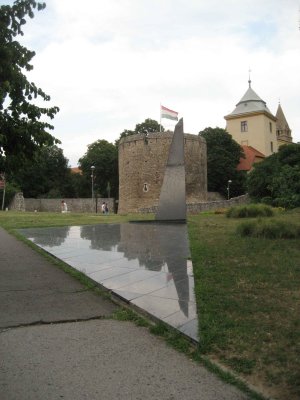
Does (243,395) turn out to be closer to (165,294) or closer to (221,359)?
(221,359)

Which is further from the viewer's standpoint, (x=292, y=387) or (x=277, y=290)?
(x=277, y=290)

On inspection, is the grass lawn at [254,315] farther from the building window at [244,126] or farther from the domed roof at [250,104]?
the domed roof at [250,104]

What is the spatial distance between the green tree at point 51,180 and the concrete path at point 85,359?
54.8 meters

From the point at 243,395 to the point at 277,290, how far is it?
249cm

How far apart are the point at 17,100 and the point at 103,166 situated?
50.3m

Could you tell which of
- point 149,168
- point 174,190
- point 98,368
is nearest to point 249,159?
point 149,168

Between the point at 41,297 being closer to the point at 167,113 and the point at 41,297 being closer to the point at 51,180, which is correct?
the point at 167,113

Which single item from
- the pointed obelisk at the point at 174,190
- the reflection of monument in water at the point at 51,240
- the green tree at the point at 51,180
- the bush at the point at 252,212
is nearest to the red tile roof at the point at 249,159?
the green tree at the point at 51,180

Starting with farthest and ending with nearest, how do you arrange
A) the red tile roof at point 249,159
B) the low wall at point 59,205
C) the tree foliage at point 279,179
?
1. the red tile roof at point 249,159
2. the low wall at point 59,205
3. the tree foliage at point 279,179

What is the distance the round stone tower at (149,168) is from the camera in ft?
126

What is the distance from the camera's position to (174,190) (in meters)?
18.5

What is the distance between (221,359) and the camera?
130 inches

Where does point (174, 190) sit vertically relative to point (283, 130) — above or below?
below

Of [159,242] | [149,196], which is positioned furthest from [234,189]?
[159,242]
